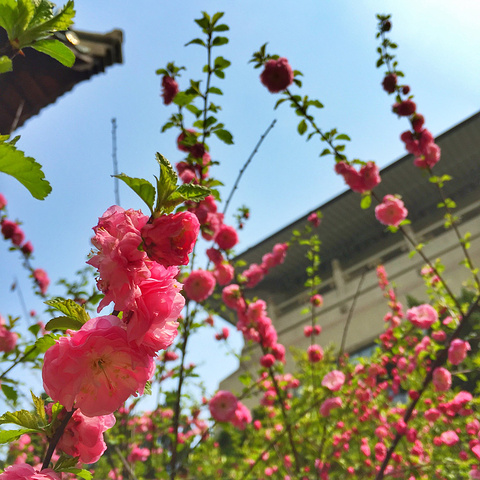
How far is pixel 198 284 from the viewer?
2508 millimetres

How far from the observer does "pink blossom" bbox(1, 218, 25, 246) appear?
308cm

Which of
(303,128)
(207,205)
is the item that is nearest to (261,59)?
(303,128)

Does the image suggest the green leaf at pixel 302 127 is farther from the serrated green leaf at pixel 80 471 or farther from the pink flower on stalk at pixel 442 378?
the serrated green leaf at pixel 80 471

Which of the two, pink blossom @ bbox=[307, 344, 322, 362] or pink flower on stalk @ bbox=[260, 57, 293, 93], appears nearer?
pink flower on stalk @ bbox=[260, 57, 293, 93]

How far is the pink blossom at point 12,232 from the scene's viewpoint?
10.1 feet

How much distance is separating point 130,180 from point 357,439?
4.94 m

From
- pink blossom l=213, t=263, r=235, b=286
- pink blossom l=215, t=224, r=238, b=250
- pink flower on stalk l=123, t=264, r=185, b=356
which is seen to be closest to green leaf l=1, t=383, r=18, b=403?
pink flower on stalk l=123, t=264, r=185, b=356

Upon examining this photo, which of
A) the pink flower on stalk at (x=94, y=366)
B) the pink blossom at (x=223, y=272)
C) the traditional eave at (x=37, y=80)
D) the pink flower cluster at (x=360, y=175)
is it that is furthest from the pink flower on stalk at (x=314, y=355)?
the pink flower on stalk at (x=94, y=366)

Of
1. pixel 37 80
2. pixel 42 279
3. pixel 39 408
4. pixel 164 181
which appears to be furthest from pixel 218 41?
pixel 42 279

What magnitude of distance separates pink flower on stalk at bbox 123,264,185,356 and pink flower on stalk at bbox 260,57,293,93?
2026 millimetres

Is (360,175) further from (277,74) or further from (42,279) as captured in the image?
(42,279)

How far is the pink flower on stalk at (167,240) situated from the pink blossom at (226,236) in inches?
77.2

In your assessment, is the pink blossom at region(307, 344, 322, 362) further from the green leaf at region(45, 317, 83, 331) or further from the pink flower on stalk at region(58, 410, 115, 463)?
the green leaf at region(45, 317, 83, 331)

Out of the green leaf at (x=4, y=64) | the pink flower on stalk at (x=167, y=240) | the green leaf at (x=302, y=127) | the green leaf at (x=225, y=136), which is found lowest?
the pink flower on stalk at (x=167, y=240)
